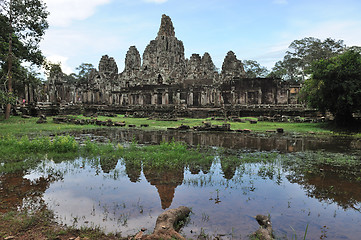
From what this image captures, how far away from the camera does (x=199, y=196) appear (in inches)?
172

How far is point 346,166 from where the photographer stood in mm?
6395

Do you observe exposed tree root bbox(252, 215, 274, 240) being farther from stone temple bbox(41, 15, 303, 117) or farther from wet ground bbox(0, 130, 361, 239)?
stone temple bbox(41, 15, 303, 117)

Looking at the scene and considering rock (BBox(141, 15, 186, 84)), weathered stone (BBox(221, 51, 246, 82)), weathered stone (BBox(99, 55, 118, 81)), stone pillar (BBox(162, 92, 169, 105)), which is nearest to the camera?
stone pillar (BBox(162, 92, 169, 105))

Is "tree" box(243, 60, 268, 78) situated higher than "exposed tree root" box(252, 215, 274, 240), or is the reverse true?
"tree" box(243, 60, 268, 78)

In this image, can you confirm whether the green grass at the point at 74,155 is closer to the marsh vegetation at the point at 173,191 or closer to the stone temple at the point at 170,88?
the marsh vegetation at the point at 173,191

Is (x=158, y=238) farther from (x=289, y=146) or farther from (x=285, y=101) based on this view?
(x=285, y=101)

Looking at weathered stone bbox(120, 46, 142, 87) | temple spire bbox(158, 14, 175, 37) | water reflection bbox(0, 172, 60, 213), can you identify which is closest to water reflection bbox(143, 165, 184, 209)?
water reflection bbox(0, 172, 60, 213)

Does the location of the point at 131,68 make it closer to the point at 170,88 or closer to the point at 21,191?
the point at 170,88

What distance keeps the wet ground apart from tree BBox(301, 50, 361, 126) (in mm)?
11275

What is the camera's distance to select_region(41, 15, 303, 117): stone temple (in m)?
29.9

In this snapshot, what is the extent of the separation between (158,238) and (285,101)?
32.5 metres

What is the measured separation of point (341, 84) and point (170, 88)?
2516 cm

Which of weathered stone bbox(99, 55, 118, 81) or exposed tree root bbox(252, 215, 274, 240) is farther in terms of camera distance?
weathered stone bbox(99, 55, 118, 81)

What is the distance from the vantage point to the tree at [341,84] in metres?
14.2
